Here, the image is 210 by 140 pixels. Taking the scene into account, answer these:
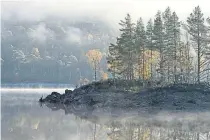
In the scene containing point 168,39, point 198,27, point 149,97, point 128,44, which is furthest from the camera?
point 168,39

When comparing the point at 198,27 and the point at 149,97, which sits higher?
the point at 198,27

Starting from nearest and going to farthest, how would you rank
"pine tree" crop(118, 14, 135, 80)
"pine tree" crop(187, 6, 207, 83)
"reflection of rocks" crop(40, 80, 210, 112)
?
"reflection of rocks" crop(40, 80, 210, 112) → "pine tree" crop(187, 6, 207, 83) → "pine tree" crop(118, 14, 135, 80)

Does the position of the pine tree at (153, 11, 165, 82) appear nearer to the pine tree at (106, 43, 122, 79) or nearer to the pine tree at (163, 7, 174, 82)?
the pine tree at (163, 7, 174, 82)

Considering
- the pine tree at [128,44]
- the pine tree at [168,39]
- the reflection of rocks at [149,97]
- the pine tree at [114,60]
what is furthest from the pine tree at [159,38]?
the reflection of rocks at [149,97]

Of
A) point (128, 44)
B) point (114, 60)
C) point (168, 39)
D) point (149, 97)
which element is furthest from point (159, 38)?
point (149, 97)

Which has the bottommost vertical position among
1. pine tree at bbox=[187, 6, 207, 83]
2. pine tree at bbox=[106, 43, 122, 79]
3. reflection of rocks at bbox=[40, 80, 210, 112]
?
reflection of rocks at bbox=[40, 80, 210, 112]

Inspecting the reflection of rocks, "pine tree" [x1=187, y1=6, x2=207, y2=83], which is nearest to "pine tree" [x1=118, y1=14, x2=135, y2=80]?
the reflection of rocks

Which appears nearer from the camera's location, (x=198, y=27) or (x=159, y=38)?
(x=198, y=27)

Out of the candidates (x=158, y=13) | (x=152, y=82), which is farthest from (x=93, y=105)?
(x=158, y=13)

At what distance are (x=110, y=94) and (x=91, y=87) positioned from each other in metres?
6.51

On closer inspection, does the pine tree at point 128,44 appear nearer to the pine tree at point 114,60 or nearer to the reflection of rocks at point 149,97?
the pine tree at point 114,60

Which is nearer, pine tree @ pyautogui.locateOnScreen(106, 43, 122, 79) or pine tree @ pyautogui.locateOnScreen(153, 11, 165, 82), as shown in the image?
pine tree @ pyautogui.locateOnScreen(153, 11, 165, 82)

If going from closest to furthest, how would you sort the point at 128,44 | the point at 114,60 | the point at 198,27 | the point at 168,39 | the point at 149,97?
the point at 149,97
the point at 198,27
the point at 128,44
the point at 168,39
the point at 114,60

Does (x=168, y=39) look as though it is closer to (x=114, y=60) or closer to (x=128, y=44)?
(x=128, y=44)
